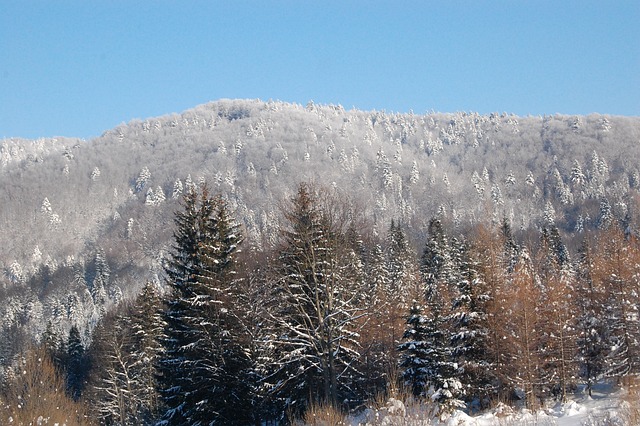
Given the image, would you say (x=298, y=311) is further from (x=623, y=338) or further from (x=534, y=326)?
(x=623, y=338)

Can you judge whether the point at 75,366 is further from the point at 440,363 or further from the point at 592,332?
the point at 592,332

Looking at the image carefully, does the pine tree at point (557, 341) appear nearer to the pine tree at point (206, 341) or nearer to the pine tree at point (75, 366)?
the pine tree at point (206, 341)

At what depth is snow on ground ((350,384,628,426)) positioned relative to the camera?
13602 millimetres

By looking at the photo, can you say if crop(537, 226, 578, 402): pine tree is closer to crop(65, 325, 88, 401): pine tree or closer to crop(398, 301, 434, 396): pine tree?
crop(398, 301, 434, 396): pine tree

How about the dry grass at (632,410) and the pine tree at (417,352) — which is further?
the pine tree at (417,352)

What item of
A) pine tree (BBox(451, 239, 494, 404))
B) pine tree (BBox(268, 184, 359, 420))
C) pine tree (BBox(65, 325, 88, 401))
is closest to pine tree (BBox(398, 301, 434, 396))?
pine tree (BBox(451, 239, 494, 404))

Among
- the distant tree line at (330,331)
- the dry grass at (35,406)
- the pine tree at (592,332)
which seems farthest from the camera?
the pine tree at (592,332)

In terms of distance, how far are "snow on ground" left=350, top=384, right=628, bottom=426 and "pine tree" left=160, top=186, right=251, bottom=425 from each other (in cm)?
540

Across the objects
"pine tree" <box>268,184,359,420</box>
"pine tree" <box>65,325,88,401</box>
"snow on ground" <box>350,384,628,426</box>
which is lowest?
"pine tree" <box>65,325,88,401</box>

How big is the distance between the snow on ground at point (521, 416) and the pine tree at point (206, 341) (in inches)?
213

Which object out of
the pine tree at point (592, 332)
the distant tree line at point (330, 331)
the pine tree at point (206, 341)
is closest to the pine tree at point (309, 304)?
the distant tree line at point (330, 331)

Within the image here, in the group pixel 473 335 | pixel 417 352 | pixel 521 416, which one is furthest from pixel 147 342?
pixel 521 416

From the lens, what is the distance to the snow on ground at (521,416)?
1360 cm

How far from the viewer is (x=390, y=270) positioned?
59031mm
